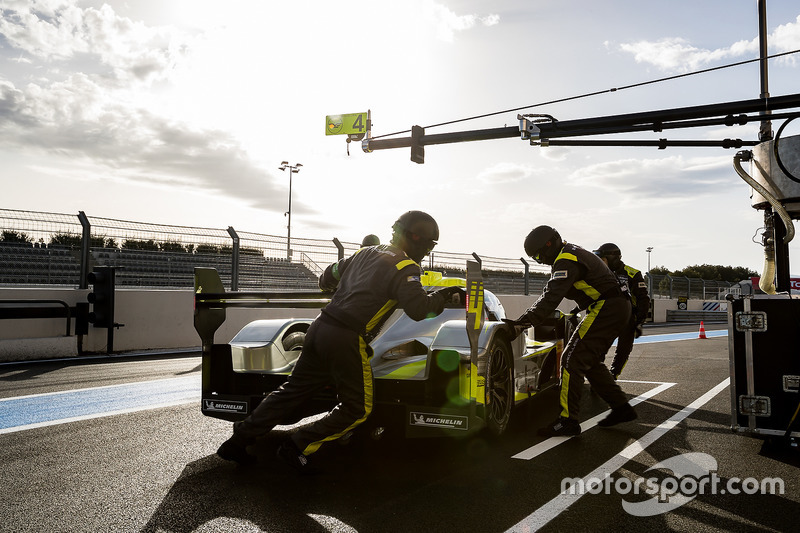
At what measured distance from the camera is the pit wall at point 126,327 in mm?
9422

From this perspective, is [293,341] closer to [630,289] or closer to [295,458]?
[295,458]

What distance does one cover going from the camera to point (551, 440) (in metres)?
4.73

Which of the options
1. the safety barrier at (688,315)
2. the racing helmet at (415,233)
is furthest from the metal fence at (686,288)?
the racing helmet at (415,233)

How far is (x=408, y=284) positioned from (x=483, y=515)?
133 centimetres

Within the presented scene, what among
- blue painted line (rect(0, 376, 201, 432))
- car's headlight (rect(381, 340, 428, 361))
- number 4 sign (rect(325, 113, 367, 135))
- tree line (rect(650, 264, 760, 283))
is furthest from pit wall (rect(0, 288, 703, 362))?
tree line (rect(650, 264, 760, 283))

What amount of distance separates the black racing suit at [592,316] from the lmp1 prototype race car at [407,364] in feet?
1.40

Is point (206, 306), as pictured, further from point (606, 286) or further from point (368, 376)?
point (606, 286)

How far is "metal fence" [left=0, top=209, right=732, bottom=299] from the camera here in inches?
383

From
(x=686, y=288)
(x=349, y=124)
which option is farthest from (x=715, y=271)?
Answer: (x=349, y=124)

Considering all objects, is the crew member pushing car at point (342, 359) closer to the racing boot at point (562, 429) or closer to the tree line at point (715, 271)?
the racing boot at point (562, 429)

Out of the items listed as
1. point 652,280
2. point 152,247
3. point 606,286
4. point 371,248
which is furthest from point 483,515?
point 652,280

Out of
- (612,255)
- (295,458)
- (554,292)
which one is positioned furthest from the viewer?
(612,255)

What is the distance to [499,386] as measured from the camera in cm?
465

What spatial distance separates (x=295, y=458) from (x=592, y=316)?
2.96 m
